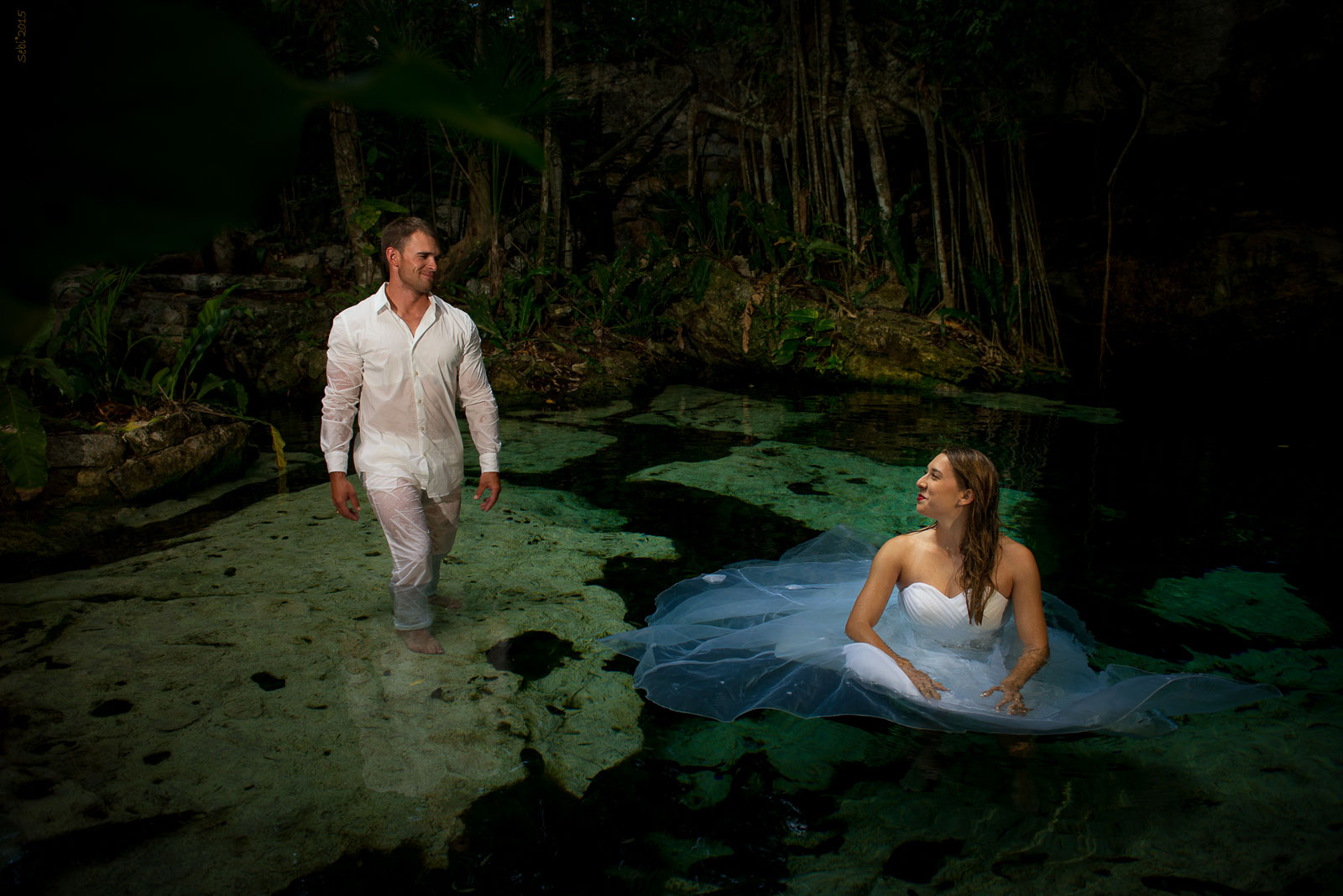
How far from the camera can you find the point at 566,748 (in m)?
2.38

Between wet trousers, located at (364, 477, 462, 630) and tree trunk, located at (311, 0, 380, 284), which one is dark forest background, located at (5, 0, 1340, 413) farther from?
wet trousers, located at (364, 477, 462, 630)

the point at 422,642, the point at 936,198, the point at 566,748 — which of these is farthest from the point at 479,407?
the point at 936,198

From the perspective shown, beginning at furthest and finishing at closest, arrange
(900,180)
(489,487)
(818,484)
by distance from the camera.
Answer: (900,180) → (818,484) → (489,487)

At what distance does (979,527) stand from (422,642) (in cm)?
202

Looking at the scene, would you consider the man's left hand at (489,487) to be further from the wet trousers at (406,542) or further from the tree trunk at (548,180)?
the tree trunk at (548,180)

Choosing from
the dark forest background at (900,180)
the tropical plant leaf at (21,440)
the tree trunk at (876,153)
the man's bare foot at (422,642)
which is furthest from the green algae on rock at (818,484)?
the tree trunk at (876,153)

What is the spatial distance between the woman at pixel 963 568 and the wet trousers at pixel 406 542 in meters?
1.55

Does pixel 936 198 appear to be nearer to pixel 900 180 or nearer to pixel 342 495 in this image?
pixel 900 180

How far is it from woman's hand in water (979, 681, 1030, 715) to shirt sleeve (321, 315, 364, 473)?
2.33 meters

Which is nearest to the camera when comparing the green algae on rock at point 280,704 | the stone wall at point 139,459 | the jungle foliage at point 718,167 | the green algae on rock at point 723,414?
the green algae on rock at point 280,704

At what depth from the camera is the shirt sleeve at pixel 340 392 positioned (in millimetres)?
2902

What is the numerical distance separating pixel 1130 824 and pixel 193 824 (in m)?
2.31

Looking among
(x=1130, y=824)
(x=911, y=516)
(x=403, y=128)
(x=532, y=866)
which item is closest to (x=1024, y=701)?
(x=1130, y=824)

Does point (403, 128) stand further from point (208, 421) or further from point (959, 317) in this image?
Result: point (959, 317)
